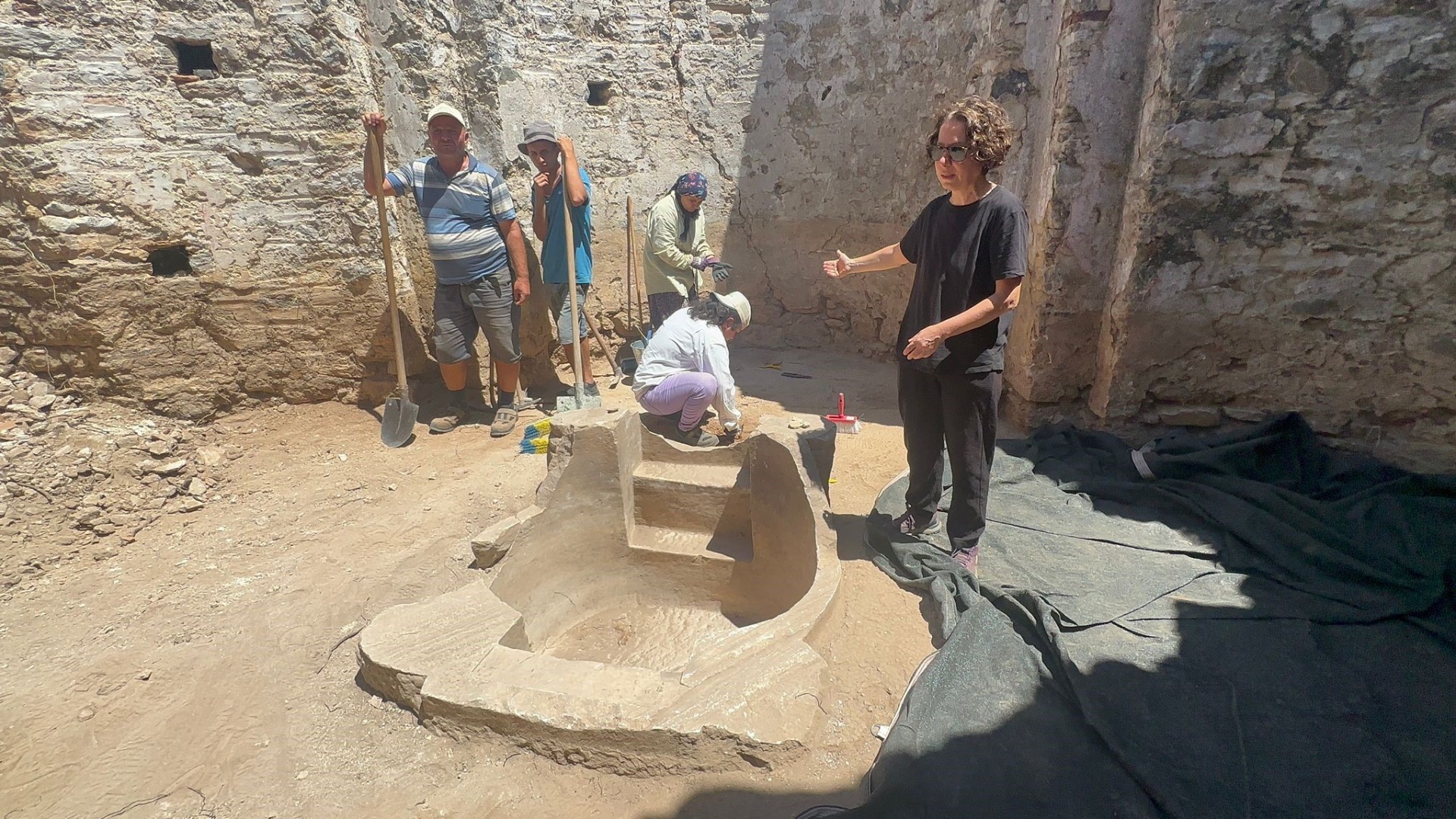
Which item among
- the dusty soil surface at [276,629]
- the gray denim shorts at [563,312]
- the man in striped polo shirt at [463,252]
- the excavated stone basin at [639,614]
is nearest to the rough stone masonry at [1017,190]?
the gray denim shorts at [563,312]

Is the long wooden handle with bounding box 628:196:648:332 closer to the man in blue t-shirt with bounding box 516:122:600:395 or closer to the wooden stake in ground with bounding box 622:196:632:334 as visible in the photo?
the wooden stake in ground with bounding box 622:196:632:334

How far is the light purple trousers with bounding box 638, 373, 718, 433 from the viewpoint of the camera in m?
3.93

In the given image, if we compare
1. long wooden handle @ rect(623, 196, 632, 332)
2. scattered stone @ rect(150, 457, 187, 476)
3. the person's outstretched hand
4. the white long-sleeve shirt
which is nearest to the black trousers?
the person's outstretched hand

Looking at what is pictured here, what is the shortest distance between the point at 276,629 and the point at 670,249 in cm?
342

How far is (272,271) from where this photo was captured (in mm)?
4492

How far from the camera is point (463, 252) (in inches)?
179

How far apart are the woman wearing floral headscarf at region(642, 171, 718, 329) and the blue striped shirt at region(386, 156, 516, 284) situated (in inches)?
41.8

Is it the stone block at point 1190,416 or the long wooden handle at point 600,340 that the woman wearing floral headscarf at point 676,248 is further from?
the stone block at point 1190,416

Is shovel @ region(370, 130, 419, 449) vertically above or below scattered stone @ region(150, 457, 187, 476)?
above

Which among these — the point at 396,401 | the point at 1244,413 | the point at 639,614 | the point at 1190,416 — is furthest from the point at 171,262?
the point at 1244,413

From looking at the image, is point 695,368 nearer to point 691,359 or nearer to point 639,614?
point 691,359

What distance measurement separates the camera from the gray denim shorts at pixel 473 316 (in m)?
4.71

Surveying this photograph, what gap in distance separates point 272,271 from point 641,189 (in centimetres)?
300

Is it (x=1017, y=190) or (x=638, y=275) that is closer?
(x=1017, y=190)
